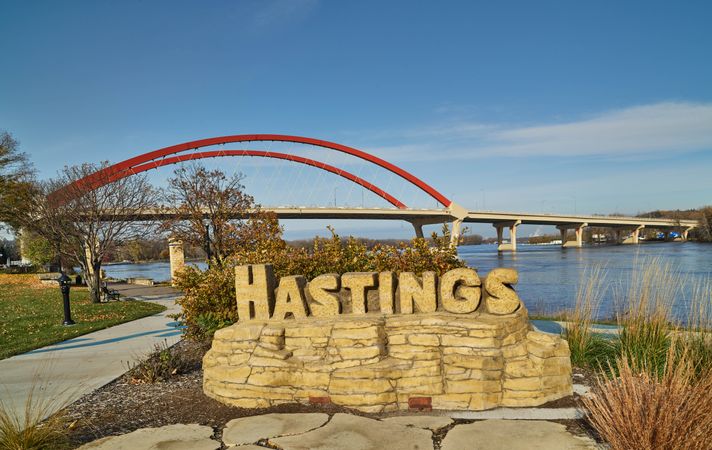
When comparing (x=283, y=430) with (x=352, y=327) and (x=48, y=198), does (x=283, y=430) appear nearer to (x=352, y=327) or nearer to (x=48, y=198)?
(x=352, y=327)

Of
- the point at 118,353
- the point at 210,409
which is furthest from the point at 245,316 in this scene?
the point at 118,353

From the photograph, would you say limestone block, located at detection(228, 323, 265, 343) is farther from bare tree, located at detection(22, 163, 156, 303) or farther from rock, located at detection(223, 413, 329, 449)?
bare tree, located at detection(22, 163, 156, 303)

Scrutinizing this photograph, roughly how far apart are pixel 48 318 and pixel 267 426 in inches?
411

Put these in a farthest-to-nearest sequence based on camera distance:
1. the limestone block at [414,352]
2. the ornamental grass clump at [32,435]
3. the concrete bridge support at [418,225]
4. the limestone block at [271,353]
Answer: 1. the concrete bridge support at [418,225]
2. the limestone block at [271,353]
3. the limestone block at [414,352]
4. the ornamental grass clump at [32,435]

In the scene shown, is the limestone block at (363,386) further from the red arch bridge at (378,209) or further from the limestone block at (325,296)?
the red arch bridge at (378,209)

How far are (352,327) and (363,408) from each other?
776mm

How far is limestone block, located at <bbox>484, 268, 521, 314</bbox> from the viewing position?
455cm

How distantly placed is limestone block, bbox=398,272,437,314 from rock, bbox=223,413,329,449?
140 centimetres

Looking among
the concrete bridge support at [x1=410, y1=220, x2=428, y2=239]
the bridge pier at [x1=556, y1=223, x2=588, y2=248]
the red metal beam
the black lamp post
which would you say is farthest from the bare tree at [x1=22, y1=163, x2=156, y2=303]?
the bridge pier at [x1=556, y1=223, x2=588, y2=248]

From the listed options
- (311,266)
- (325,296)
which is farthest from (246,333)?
(311,266)

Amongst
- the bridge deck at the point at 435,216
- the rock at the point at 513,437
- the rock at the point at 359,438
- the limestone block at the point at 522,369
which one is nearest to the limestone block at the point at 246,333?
the rock at the point at 359,438

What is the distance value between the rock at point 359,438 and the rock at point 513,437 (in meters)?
0.26

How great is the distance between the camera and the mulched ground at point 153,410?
13.2 ft

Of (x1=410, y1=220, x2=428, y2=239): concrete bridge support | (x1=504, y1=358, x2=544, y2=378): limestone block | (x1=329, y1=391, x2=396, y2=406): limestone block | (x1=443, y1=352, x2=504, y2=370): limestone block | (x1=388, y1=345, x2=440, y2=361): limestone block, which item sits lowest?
(x1=329, y1=391, x2=396, y2=406): limestone block
